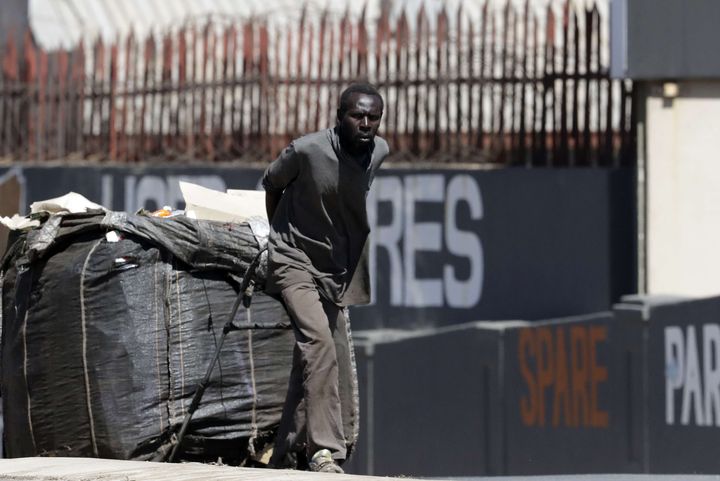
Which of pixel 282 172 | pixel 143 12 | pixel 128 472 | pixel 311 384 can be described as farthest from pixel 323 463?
pixel 143 12

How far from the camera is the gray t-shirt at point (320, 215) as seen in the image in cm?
644

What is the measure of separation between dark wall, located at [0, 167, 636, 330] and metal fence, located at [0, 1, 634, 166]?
0.28 metres

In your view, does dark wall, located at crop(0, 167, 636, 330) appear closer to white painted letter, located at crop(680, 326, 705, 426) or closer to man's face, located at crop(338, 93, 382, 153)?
white painted letter, located at crop(680, 326, 705, 426)

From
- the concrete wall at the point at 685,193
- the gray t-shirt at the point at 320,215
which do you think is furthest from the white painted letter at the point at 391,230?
the gray t-shirt at the point at 320,215

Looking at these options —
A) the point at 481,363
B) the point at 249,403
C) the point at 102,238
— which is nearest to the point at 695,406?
the point at 481,363

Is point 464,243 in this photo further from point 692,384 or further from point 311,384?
point 311,384

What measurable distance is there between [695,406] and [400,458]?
211 cm

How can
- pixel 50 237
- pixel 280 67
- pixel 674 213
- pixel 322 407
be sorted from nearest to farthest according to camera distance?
1. pixel 322 407
2. pixel 50 237
3. pixel 674 213
4. pixel 280 67

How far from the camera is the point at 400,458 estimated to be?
1054 centimetres

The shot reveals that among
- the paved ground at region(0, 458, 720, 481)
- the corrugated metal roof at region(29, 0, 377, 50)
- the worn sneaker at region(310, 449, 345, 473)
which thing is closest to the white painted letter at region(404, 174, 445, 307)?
the worn sneaker at region(310, 449, 345, 473)

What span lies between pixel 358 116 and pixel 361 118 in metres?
0.02

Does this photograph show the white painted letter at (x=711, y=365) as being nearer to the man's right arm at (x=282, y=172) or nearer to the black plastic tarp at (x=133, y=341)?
the black plastic tarp at (x=133, y=341)

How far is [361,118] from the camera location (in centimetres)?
638

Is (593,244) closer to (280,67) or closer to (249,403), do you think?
(280,67)
